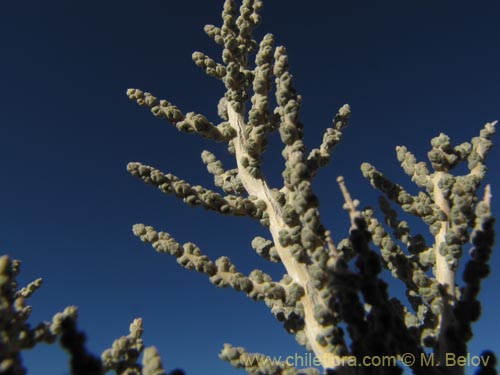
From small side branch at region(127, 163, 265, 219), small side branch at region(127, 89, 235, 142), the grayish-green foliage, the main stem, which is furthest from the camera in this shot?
small side branch at region(127, 89, 235, 142)

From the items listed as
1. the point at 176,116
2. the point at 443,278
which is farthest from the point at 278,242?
the point at 176,116

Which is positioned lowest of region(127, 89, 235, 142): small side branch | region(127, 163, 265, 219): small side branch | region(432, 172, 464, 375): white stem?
region(432, 172, 464, 375): white stem

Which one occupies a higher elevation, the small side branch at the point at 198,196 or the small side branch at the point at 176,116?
the small side branch at the point at 176,116

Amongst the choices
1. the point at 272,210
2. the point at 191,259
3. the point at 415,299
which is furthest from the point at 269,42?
the point at 415,299

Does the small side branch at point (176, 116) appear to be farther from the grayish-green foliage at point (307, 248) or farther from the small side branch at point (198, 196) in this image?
the small side branch at point (198, 196)

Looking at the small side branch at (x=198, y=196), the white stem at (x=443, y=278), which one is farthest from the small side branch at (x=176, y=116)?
the white stem at (x=443, y=278)

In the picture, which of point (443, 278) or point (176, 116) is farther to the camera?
point (176, 116)

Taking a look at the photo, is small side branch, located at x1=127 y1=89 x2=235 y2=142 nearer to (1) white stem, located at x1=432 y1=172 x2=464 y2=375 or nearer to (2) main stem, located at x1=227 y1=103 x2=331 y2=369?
(2) main stem, located at x1=227 y1=103 x2=331 y2=369

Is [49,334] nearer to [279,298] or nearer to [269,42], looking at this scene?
A: [279,298]

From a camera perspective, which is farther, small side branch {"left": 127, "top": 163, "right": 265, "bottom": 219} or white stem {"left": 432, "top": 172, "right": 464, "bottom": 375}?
small side branch {"left": 127, "top": 163, "right": 265, "bottom": 219}

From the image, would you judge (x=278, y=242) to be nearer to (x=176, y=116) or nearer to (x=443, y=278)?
(x=443, y=278)

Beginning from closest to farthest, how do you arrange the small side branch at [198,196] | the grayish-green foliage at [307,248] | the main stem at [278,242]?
the grayish-green foliage at [307,248] < the main stem at [278,242] < the small side branch at [198,196]

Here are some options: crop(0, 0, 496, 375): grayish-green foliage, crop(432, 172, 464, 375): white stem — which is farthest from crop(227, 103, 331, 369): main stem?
crop(432, 172, 464, 375): white stem

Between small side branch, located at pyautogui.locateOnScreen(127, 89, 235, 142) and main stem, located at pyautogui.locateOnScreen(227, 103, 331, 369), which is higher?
small side branch, located at pyautogui.locateOnScreen(127, 89, 235, 142)
